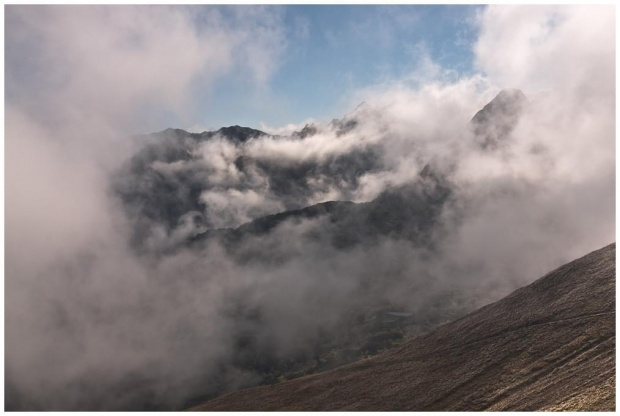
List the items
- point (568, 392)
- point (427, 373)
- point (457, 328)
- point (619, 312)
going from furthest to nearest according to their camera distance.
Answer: point (457, 328), point (427, 373), point (619, 312), point (568, 392)

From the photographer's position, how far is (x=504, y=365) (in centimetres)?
3547

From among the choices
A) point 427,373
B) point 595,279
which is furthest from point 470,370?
point 595,279

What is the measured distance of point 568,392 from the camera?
29.3m

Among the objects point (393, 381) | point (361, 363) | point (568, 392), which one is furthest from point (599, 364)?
point (361, 363)

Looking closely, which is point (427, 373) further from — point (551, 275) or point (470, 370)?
point (551, 275)

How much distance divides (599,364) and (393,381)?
17.7 metres

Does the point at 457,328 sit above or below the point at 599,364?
above

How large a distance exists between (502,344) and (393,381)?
11.4m

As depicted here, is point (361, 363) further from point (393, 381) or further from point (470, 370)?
point (470, 370)

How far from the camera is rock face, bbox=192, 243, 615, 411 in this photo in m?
30.8

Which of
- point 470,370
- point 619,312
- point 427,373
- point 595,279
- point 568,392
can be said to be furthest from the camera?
point 595,279

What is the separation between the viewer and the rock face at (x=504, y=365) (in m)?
30.8

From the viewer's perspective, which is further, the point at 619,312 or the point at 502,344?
the point at 502,344

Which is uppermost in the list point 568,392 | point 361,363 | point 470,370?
point 361,363
